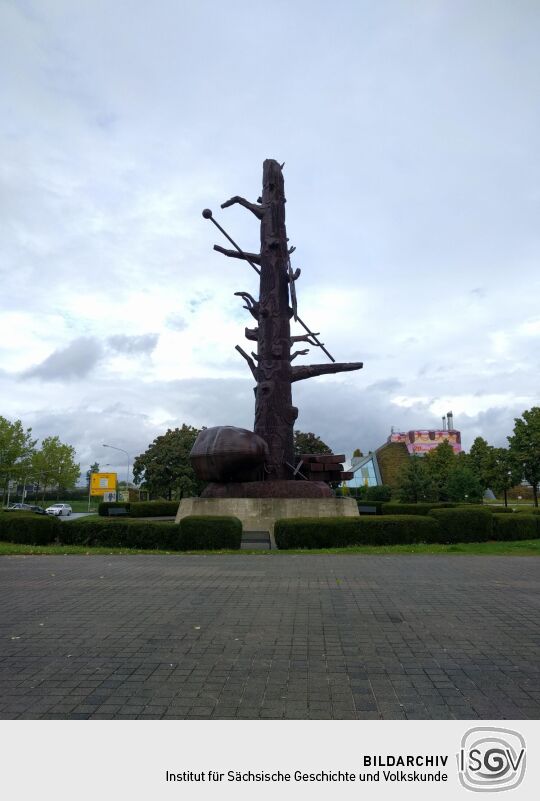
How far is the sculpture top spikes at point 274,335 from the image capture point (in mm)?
20688

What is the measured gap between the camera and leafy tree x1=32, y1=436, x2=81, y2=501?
48625 mm

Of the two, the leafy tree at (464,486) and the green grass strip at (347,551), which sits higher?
the leafy tree at (464,486)

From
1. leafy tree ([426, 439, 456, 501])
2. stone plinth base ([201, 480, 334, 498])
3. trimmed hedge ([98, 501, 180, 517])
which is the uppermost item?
leafy tree ([426, 439, 456, 501])

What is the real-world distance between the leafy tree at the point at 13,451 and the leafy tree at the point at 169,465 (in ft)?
30.4

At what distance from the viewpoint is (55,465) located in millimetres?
49719

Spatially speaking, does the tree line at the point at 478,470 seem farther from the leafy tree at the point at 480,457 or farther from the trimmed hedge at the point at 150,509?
the trimmed hedge at the point at 150,509

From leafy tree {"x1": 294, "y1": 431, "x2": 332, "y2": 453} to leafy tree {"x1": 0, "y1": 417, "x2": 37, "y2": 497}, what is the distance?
22755mm

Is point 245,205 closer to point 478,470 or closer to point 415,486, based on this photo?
point 415,486

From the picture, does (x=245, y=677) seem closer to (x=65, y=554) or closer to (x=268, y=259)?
(x=65, y=554)

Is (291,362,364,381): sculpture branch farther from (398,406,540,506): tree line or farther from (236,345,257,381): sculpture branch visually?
(398,406,540,506): tree line

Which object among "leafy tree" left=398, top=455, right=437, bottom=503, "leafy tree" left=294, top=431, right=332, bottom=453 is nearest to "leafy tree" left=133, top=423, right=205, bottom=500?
"leafy tree" left=294, top=431, right=332, bottom=453

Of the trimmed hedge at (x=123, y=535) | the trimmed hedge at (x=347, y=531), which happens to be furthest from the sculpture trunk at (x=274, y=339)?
the trimmed hedge at (x=123, y=535)

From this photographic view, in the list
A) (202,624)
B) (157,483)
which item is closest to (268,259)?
(202,624)

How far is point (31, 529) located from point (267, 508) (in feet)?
24.6
